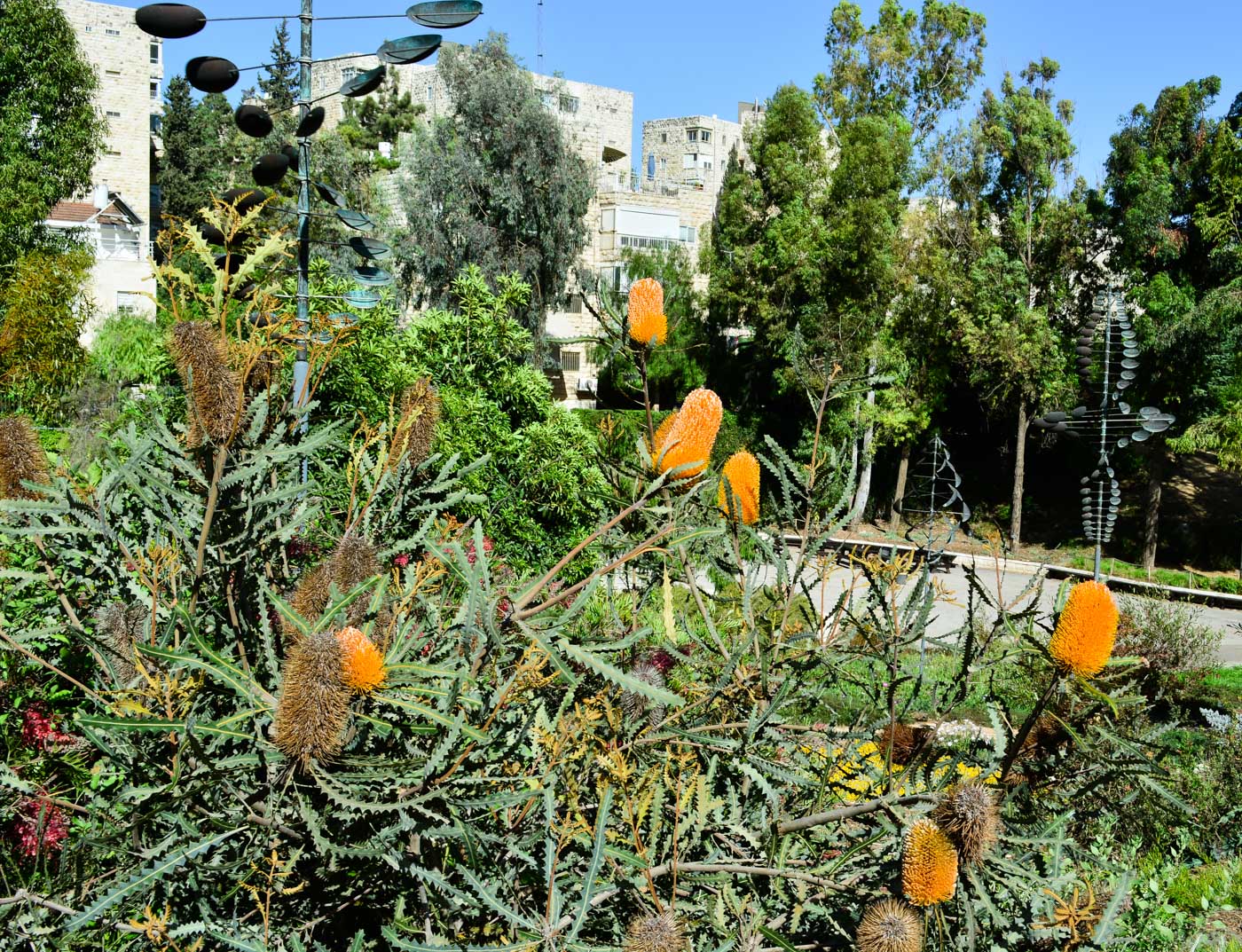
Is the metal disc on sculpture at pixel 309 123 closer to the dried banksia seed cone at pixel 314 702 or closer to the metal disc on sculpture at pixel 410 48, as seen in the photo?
the metal disc on sculpture at pixel 410 48

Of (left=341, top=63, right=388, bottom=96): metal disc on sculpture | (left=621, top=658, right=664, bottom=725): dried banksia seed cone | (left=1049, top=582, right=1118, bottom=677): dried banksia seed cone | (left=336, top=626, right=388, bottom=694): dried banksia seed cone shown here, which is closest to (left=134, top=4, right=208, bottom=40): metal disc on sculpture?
Answer: (left=341, top=63, right=388, bottom=96): metal disc on sculpture

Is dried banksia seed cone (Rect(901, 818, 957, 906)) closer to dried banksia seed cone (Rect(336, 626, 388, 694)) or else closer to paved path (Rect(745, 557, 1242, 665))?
dried banksia seed cone (Rect(336, 626, 388, 694))

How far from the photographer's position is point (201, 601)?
1353 millimetres

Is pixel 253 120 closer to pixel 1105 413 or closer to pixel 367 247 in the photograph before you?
pixel 367 247

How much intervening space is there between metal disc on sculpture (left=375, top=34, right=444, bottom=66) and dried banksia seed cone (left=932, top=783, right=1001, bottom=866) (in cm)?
372

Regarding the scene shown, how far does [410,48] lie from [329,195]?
1354 mm

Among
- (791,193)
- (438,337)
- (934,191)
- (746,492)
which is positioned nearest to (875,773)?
(746,492)

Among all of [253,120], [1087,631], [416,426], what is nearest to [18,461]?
[416,426]

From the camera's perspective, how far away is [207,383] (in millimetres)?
1119

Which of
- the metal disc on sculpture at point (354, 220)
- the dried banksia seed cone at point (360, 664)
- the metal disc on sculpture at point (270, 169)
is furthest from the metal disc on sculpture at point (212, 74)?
the dried banksia seed cone at point (360, 664)

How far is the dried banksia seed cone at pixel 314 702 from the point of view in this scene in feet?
3.16

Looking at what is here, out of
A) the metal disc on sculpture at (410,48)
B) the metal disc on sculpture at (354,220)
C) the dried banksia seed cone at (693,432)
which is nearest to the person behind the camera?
the dried banksia seed cone at (693,432)

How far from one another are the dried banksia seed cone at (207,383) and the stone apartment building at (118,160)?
31.7 meters

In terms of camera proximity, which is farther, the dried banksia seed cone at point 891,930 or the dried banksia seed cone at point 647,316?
the dried banksia seed cone at point 647,316
